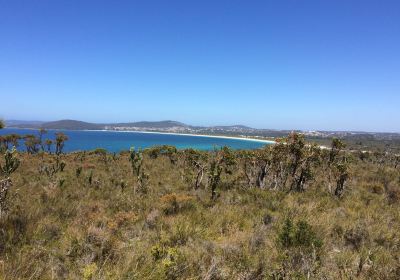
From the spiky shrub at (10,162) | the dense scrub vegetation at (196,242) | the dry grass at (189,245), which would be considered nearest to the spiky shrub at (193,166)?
the dense scrub vegetation at (196,242)

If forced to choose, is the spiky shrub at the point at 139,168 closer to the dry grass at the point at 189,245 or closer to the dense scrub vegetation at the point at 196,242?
the dense scrub vegetation at the point at 196,242

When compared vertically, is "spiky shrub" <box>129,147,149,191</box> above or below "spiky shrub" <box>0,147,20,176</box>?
below

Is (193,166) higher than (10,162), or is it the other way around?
(10,162)

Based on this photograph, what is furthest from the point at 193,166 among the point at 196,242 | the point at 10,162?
the point at 196,242

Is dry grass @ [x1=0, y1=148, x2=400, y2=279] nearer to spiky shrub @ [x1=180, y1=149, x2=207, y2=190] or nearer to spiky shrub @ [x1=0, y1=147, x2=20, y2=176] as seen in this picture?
spiky shrub @ [x1=0, y1=147, x2=20, y2=176]

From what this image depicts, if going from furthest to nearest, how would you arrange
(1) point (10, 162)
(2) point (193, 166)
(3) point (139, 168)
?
(2) point (193, 166) → (3) point (139, 168) → (1) point (10, 162)

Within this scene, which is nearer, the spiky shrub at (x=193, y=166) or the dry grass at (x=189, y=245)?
the dry grass at (x=189, y=245)

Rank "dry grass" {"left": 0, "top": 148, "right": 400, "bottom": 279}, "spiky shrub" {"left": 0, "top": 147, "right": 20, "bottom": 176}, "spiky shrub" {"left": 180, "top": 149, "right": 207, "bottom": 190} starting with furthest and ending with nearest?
1. "spiky shrub" {"left": 180, "top": 149, "right": 207, "bottom": 190}
2. "spiky shrub" {"left": 0, "top": 147, "right": 20, "bottom": 176}
3. "dry grass" {"left": 0, "top": 148, "right": 400, "bottom": 279}

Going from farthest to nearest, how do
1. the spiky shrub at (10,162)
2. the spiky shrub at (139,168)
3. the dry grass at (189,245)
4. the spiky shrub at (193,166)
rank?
the spiky shrub at (193,166)
the spiky shrub at (139,168)
the spiky shrub at (10,162)
the dry grass at (189,245)

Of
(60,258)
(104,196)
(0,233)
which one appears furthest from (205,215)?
(104,196)

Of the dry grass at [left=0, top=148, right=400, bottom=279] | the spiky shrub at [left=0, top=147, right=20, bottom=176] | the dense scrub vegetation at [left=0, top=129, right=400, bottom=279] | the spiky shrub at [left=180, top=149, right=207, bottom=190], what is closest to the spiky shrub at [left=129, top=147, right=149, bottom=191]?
the spiky shrub at [left=180, top=149, right=207, bottom=190]

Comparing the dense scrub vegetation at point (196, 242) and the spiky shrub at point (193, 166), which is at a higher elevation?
the dense scrub vegetation at point (196, 242)

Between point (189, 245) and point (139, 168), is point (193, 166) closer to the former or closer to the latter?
point (139, 168)

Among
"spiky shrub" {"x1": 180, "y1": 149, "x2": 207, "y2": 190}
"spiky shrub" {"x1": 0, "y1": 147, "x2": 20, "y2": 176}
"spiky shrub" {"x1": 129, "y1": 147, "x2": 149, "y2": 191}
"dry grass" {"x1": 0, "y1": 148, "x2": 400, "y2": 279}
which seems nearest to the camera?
"dry grass" {"x1": 0, "y1": 148, "x2": 400, "y2": 279}
